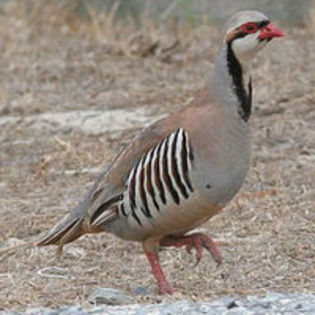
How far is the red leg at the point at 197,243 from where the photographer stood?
20.6 feet

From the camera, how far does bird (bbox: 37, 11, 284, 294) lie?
616cm

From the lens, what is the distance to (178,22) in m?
12.4

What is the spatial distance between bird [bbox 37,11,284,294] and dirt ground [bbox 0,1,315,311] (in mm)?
269

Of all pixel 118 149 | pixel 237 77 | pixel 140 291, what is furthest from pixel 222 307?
pixel 118 149

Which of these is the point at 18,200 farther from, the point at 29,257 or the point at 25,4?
the point at 25,4

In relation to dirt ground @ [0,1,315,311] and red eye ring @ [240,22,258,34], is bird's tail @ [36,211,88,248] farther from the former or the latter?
red eye ring @ [240,22,258,34]

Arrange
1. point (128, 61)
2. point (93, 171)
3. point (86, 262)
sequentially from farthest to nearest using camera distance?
1. point (128, 61)
2. point (93, 171)
3. point (86, 262)

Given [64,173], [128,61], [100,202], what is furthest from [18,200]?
[128,61]

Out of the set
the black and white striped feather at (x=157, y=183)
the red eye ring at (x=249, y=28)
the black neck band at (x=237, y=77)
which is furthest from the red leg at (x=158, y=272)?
the red eye ring at (x=249, y=28)

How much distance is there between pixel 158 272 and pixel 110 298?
1.50 ft

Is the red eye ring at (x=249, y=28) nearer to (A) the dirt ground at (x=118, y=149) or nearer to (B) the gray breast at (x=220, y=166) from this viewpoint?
(B) the gray breast at (x=220, y=166)

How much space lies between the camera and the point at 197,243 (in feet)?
20.8

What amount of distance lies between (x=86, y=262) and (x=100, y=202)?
61 cm

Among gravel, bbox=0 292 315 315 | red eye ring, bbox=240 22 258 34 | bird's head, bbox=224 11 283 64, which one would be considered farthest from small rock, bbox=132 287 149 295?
red eye ring, bbox=240 22 258 34
